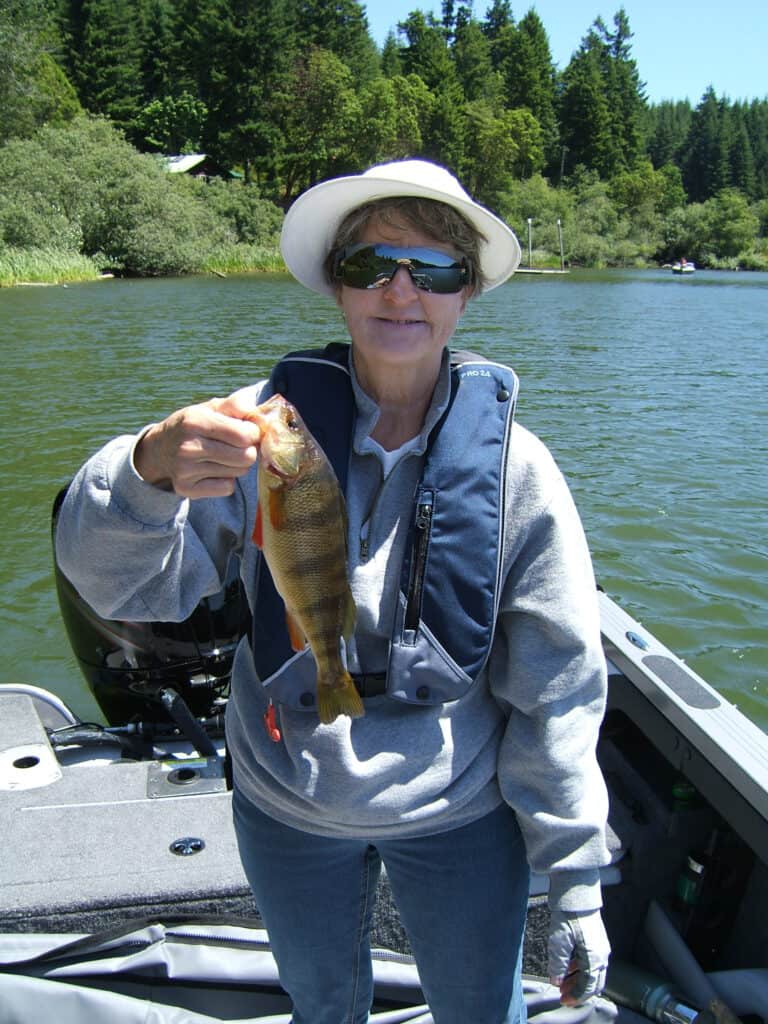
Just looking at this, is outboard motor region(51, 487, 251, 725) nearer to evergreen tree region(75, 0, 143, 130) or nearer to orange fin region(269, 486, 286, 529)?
orange fin region(269, 486, 286, 529)

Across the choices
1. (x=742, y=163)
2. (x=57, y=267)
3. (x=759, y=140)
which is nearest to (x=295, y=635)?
(x=57, y=267)

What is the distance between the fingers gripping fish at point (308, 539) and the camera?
1679 millimetres

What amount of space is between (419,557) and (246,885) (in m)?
1.15

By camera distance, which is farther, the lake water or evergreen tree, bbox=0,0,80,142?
evergreen tree, bbox=0,0,80,142

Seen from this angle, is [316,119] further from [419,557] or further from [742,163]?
[419,557]

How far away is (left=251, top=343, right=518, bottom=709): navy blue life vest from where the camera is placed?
6.06 ft

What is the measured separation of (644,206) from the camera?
3209 inches

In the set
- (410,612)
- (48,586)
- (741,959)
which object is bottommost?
(48,586)

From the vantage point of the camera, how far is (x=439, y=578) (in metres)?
1.87

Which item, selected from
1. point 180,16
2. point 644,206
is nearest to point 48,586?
point 180,16

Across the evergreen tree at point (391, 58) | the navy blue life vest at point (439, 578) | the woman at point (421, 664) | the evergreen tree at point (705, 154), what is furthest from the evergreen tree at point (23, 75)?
the evergreen tree at point (705, 154)

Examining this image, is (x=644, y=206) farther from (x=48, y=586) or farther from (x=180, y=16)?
(x=48, y=586)

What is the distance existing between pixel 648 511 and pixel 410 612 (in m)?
9.07

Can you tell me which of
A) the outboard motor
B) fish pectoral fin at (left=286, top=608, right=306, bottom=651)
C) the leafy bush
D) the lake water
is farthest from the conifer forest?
fish pectoral fin at (left=286, top=608, right=306, bottom=651)
